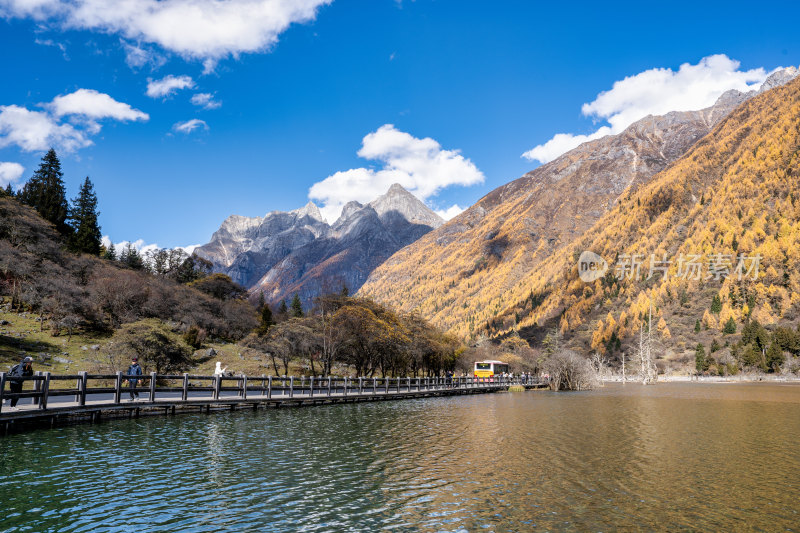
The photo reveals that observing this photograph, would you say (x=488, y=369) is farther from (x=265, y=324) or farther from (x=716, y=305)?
(x=716, y=305)

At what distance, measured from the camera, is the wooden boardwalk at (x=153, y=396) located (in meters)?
21.5

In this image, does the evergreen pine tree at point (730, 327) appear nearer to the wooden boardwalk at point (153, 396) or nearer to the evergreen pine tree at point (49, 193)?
the wooden boardwalk at point (153, 396)

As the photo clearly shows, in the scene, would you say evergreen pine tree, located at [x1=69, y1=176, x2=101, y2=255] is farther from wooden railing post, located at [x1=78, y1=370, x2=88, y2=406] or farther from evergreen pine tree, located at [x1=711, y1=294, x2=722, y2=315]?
evergreen pine tree, located at [x1=711, y1=294, x2=722, y2=315]

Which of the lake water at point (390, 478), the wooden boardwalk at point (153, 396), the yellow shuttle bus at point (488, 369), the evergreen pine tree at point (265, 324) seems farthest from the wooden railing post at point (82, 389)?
the yellow shuttle bus at point (488, 369)

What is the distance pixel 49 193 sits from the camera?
310 ft

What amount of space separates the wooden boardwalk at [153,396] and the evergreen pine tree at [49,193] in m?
61.2

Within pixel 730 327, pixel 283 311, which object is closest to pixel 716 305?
pixel 730 327

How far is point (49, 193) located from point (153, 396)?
88.8 metres

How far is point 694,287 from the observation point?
174000 mm

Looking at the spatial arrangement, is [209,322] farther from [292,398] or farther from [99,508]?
[99,508]

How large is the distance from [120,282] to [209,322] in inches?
638

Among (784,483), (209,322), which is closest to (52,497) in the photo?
(784,483)

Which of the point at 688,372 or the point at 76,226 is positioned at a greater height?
the point at 76,226

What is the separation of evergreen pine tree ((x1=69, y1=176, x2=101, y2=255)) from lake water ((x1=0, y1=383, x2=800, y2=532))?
72430 mm
